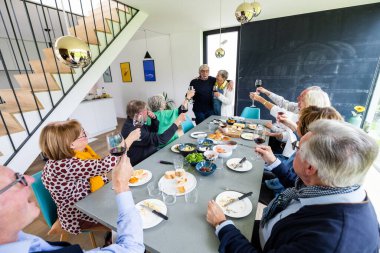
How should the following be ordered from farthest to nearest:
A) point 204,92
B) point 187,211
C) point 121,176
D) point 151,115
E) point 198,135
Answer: point 204,92 → point 198,135 → point 151,115 → point 187,211 → point 121,176

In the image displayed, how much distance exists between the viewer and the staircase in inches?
75.2

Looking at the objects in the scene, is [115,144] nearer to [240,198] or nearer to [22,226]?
[22,226]

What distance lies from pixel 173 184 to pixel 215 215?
412 millimetres

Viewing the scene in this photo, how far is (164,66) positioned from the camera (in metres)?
5.50

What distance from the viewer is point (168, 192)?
3.76ft

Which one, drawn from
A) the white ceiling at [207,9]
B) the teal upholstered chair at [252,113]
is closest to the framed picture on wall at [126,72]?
the white ceiling at [207,9]

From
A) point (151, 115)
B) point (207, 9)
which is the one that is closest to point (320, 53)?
point (207, 9)

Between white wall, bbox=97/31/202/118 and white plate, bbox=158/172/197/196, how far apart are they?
425 cm

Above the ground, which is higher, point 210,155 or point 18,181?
point 18,181

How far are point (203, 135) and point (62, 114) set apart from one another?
6.28 ft

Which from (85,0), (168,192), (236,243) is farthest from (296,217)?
(85,0)

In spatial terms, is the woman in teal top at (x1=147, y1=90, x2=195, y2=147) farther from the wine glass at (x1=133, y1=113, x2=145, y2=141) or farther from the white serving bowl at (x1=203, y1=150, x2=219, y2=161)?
the white serving bowl at (x1=203, y1=150, x2=219, y2=161)

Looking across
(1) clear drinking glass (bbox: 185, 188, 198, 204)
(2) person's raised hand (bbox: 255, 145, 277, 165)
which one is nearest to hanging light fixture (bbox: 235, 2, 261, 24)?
(2) person's raised hand (bbox: 255, 145, 277, 165)

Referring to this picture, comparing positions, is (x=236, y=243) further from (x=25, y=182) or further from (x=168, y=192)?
(x=25, y=182)
